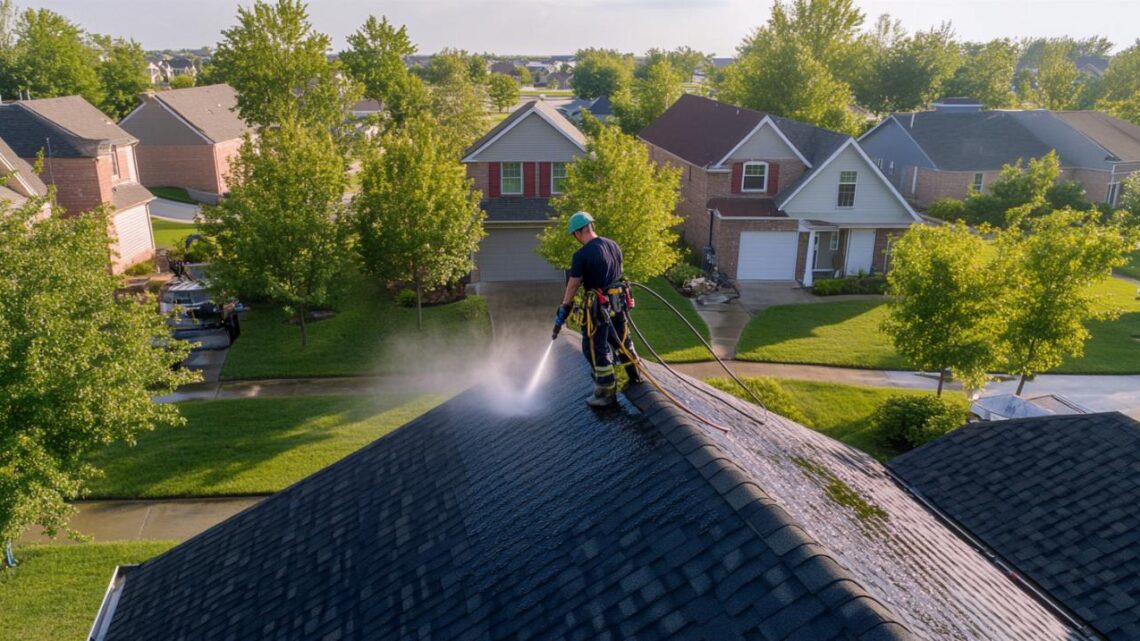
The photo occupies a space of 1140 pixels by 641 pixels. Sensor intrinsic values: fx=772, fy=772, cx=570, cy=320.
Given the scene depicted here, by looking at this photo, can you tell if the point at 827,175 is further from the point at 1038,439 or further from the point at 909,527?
the point at 909,527

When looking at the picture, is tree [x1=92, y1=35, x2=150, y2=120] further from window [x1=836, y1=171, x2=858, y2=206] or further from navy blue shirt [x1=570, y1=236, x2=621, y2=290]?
navy blue shirt [x1=570, y1=236, x2=621, y2=290]

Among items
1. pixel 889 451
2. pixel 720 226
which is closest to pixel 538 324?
pixel 720 226

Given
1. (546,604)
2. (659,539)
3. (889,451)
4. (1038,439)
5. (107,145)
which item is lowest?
(889,451)

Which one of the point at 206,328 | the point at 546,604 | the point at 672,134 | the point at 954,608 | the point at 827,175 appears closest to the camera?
the point at 546,604

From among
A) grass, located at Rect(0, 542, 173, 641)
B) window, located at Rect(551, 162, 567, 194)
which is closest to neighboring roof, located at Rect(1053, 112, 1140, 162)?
window, located at Rect(551, 162, 567, 194)

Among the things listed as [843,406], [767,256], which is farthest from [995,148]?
[843,406]

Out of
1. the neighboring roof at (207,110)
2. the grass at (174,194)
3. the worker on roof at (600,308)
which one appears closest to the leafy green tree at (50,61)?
the neighboring roof at (207,110)
